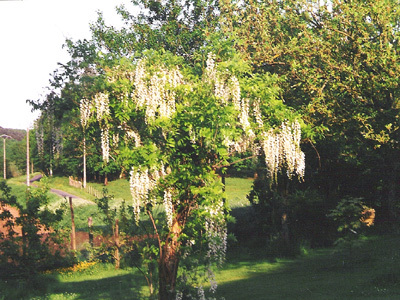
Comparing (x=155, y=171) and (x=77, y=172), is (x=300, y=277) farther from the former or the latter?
(x=77, y=172)

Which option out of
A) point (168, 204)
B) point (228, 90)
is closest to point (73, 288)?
point (168, 204)

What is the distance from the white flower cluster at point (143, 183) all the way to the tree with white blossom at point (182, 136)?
0.03 metres

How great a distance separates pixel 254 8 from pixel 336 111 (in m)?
8.91

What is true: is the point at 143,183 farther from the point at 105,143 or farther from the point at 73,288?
the point at 73,288

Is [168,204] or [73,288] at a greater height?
[168,204]

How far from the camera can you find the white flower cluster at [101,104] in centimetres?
1270

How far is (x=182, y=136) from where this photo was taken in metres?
12.1

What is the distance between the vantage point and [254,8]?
26.1 meters

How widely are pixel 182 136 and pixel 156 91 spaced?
4.35ft

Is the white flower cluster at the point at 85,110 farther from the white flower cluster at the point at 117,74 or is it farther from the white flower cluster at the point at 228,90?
the white flower cluster at the point at 228,90

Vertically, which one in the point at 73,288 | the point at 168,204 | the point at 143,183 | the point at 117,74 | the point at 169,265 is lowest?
the point at 73,288

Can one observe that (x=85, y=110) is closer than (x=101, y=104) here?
No

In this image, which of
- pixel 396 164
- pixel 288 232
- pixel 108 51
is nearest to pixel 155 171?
pixel 396 164

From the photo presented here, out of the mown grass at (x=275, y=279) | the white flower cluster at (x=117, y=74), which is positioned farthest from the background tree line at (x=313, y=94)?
the mown grass at (x=275, y=279)
